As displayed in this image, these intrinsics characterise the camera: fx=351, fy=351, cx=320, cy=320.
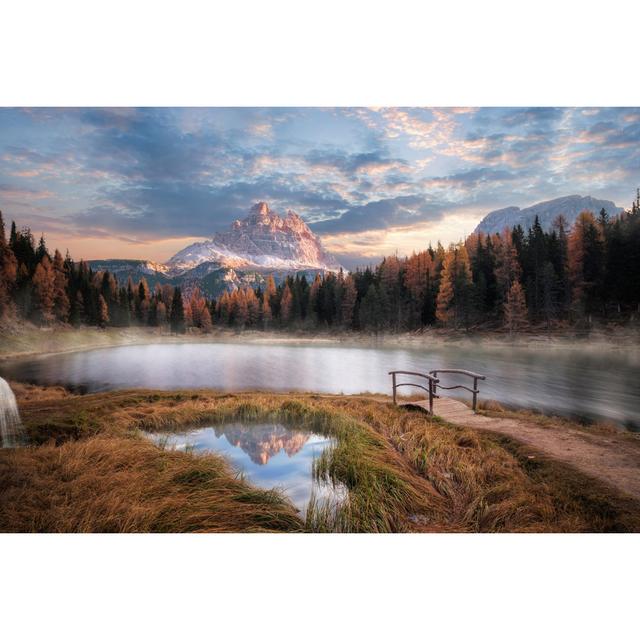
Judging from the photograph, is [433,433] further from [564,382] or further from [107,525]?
[107,525]

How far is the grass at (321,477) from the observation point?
294cm

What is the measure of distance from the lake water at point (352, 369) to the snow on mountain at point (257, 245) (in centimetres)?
131

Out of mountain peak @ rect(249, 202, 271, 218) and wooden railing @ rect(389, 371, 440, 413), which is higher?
mountain peak @ rect(249, 202, 271, 218)

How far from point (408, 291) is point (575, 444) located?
8.82 ft

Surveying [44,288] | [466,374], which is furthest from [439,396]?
[44,288]

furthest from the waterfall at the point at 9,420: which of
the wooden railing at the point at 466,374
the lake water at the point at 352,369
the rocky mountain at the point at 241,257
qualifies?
the wooden railing at the point at 466,374

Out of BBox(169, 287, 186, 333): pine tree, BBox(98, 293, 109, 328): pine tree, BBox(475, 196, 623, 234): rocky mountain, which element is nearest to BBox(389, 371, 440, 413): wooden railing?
BBox(475, 196, 623, 234): rocky mountain

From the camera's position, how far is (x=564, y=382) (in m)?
4.79

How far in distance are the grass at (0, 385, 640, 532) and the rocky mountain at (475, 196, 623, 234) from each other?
2.73 metres

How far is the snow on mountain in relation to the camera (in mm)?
4871

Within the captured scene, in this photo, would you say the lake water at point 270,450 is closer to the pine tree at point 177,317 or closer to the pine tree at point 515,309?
the pine tree at point 177,317

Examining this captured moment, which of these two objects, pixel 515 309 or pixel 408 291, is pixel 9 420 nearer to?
pixel 408 291

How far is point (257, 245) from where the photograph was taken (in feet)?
16.1

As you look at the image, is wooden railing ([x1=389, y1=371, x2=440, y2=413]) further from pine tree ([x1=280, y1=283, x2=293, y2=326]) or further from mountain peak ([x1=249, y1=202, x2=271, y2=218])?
mountain peak ([x1=249, y1=202, x2=271, y2=218])
